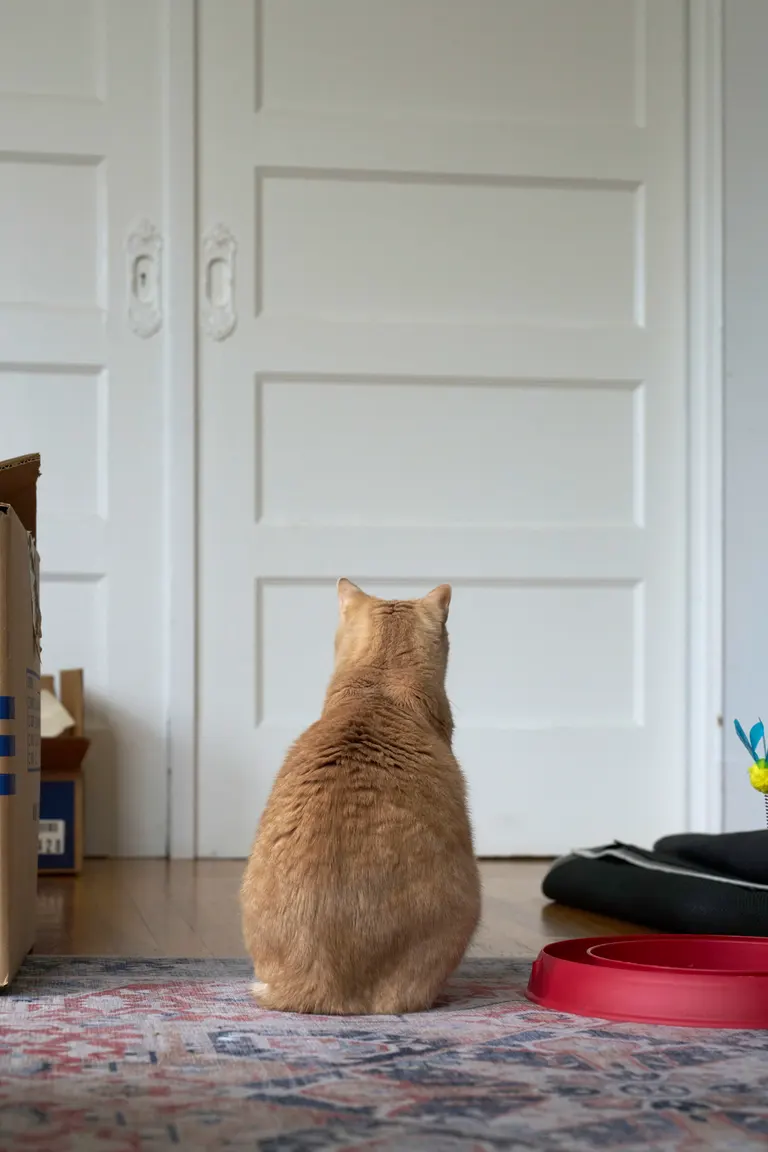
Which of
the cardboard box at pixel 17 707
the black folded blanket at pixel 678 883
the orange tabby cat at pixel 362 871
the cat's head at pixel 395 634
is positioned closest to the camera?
the orange tabby cat at pixel 362 871

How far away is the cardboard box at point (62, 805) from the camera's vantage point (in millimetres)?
3068

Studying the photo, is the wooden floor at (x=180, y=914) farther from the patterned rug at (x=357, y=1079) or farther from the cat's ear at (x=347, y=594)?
the cat's ear at (x=347, y=594)

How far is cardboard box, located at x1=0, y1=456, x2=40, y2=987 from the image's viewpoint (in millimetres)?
1674

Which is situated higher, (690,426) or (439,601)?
(690,426)

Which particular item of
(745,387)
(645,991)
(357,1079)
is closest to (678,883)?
(645,991)

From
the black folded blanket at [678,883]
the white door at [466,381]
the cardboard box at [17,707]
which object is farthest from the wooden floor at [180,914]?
the white door at [466,381]

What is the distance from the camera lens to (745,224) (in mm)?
3498

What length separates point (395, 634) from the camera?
1.79 metres

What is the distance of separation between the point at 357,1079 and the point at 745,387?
263 cm

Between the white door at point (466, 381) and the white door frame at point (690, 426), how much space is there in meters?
0.04

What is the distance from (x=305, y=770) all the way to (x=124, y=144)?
90.9 inches

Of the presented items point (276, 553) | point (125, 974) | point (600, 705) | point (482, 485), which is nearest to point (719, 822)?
point (600, 705)

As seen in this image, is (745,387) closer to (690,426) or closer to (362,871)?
(690,426)

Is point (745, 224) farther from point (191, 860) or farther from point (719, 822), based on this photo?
point (191, 860)
